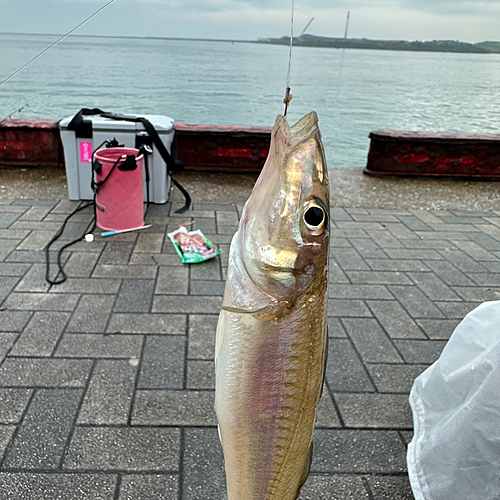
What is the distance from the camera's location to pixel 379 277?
14.2 feet

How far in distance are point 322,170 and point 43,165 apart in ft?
21.4

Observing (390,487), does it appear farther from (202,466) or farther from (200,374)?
(200,374)

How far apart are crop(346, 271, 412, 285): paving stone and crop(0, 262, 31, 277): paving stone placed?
299cm

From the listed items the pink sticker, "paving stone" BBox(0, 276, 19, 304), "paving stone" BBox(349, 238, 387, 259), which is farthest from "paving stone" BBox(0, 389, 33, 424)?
the pink sticker

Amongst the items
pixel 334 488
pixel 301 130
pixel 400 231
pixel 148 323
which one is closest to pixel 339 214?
pixel 400 231

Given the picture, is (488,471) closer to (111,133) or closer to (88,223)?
(88,223)

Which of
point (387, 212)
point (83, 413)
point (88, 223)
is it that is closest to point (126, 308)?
point (83, 413)

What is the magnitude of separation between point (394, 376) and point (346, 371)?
1.05 feet

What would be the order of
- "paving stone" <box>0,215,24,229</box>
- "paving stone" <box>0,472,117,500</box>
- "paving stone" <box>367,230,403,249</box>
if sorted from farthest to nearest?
"paving stone" <box>367,230,403,249</box> < "paving stone" <box>0,215,24,229</box> < "paving stone" <box>0,472,117,500</box>

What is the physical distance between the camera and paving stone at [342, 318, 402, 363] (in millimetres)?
3166

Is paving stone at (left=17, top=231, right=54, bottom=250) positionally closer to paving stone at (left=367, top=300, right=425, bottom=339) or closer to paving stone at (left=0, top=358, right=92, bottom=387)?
paving stone at (left=0, top=358, right=92, bottom=387)

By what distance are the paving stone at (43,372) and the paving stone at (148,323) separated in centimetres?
42

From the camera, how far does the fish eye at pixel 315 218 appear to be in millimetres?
1187

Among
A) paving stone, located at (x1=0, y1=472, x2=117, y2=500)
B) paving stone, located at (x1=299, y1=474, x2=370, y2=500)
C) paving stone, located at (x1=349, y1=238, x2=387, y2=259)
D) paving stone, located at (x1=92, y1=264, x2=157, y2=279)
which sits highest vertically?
paving stone, located at (x1=0, y1=472, x2=117, y2=500)
